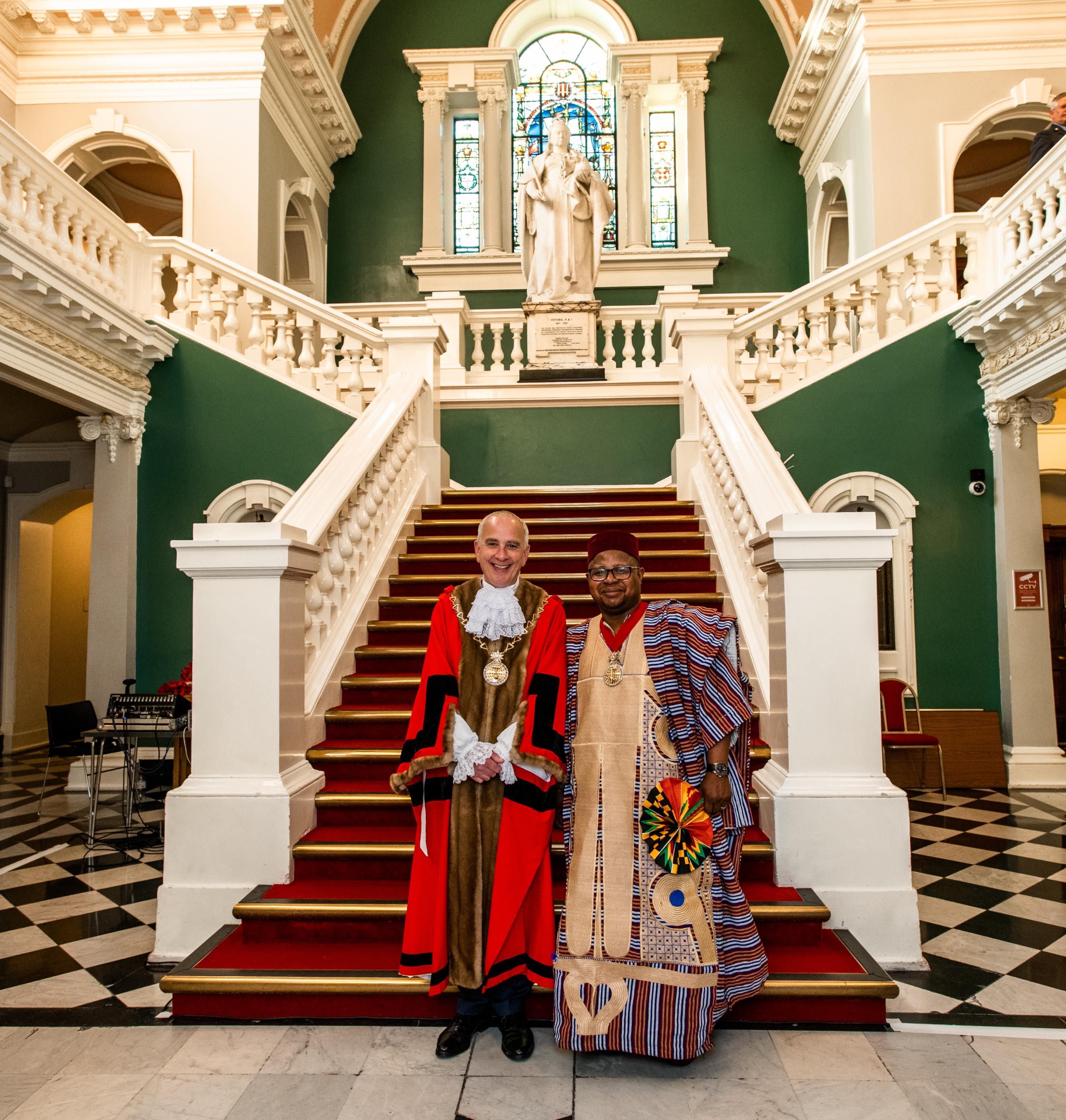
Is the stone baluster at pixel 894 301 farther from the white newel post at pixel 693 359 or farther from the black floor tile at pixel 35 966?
the black floor tile at pixel 35 966

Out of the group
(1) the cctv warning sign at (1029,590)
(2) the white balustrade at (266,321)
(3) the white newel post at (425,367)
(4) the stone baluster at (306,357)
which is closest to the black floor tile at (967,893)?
(1) the cctv warning sign at (1029,590)

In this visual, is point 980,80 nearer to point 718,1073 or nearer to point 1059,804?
point 1059,804

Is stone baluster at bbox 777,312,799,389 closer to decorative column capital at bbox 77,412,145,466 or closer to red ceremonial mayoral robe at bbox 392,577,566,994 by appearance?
red ceremonial mayoral robe at bbox 392,577,566,994

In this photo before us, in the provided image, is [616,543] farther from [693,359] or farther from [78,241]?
[78,241]

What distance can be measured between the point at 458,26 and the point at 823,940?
14.0 m

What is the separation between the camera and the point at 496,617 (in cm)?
283

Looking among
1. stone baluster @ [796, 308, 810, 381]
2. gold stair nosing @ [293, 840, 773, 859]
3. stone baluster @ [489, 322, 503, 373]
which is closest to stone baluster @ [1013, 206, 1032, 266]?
stone baluster @ [796, 308, 810, 381]

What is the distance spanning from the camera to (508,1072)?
8.66ft

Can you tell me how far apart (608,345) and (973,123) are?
506 cm

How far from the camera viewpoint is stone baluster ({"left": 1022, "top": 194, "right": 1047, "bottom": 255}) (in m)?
6.67

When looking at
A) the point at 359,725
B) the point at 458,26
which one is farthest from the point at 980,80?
the point at 359,725

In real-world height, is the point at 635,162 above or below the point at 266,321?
above

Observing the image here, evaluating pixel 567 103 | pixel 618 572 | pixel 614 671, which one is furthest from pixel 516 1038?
pixel 567 103

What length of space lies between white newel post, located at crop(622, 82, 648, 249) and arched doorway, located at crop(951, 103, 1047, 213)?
4164 mm
